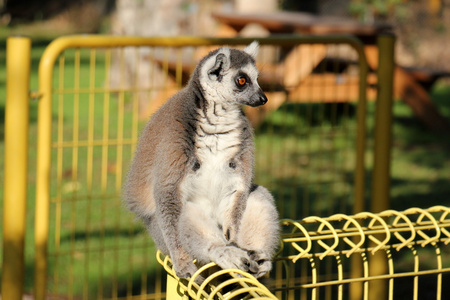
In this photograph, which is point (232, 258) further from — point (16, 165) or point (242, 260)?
point (16, 165)

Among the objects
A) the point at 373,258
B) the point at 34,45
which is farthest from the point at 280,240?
the point at 34,45

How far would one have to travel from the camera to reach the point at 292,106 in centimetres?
951

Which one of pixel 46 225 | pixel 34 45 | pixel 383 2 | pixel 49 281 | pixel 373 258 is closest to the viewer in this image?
pixel 46 225

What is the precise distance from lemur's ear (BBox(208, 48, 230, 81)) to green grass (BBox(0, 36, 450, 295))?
3.99 ft

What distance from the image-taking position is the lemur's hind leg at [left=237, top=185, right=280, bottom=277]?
232cm

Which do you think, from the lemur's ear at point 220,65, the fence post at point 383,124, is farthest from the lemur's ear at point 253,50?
the fence post at point 383,124

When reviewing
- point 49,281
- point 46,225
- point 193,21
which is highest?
point 193,21

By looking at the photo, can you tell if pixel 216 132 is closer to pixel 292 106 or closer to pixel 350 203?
pixel 350 203

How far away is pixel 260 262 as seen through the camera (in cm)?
232

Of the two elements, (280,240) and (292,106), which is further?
(292,106)

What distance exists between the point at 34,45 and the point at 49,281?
31.0 ft

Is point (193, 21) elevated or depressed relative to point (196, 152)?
elevated

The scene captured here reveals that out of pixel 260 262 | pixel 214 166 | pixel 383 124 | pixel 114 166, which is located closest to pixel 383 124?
A: pixel 383 124

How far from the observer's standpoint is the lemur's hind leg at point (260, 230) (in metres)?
2.32
